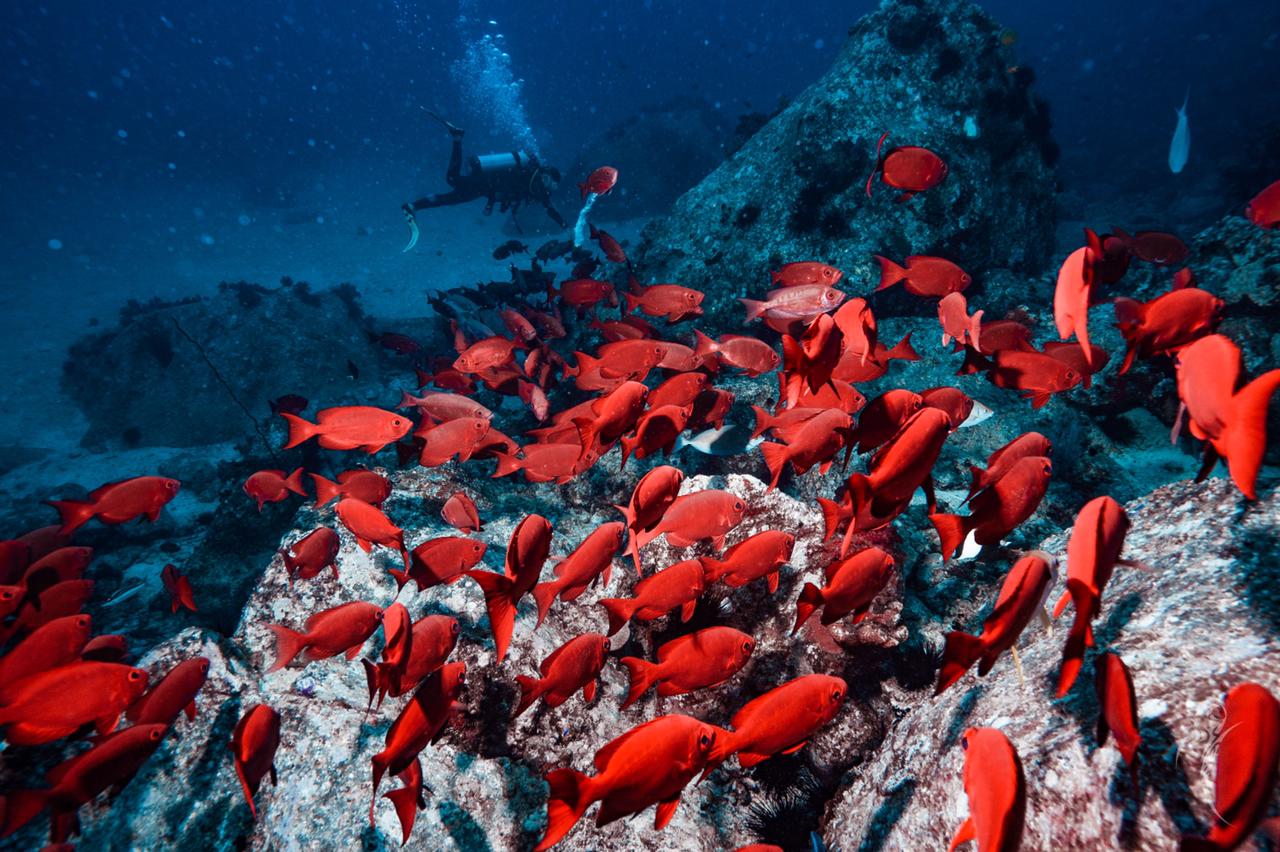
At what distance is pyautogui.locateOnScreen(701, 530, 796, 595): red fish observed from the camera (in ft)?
8.55

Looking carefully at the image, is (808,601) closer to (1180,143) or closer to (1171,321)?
(1171,321)

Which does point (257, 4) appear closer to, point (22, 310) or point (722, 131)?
point (22, 310)

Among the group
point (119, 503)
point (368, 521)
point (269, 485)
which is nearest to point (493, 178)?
point (269, 485)

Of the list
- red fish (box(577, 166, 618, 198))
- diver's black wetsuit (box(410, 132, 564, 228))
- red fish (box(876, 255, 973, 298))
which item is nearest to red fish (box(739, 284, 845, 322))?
red fish (box(876, 255, 973, 298))

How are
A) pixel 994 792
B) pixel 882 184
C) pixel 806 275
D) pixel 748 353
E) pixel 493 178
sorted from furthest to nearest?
pixel 493 178
pixel 882 184
pixel 806 275
pixel 748 353
pixel 994 792

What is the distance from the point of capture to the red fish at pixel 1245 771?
107 centimetres

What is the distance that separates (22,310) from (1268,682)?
3652cm

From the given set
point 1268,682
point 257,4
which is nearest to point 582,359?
point 1268,682

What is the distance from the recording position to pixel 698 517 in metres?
2.84

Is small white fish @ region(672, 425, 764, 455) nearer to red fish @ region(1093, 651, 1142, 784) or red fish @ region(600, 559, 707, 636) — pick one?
red fish @ region(600, 559, 707, 636)

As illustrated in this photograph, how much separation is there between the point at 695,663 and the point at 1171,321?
2.42 meters

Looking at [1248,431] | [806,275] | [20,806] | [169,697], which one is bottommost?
[20,806]

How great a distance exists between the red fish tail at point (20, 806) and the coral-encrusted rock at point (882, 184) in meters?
8.65

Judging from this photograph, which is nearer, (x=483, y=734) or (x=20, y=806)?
(x=20, y=806)
